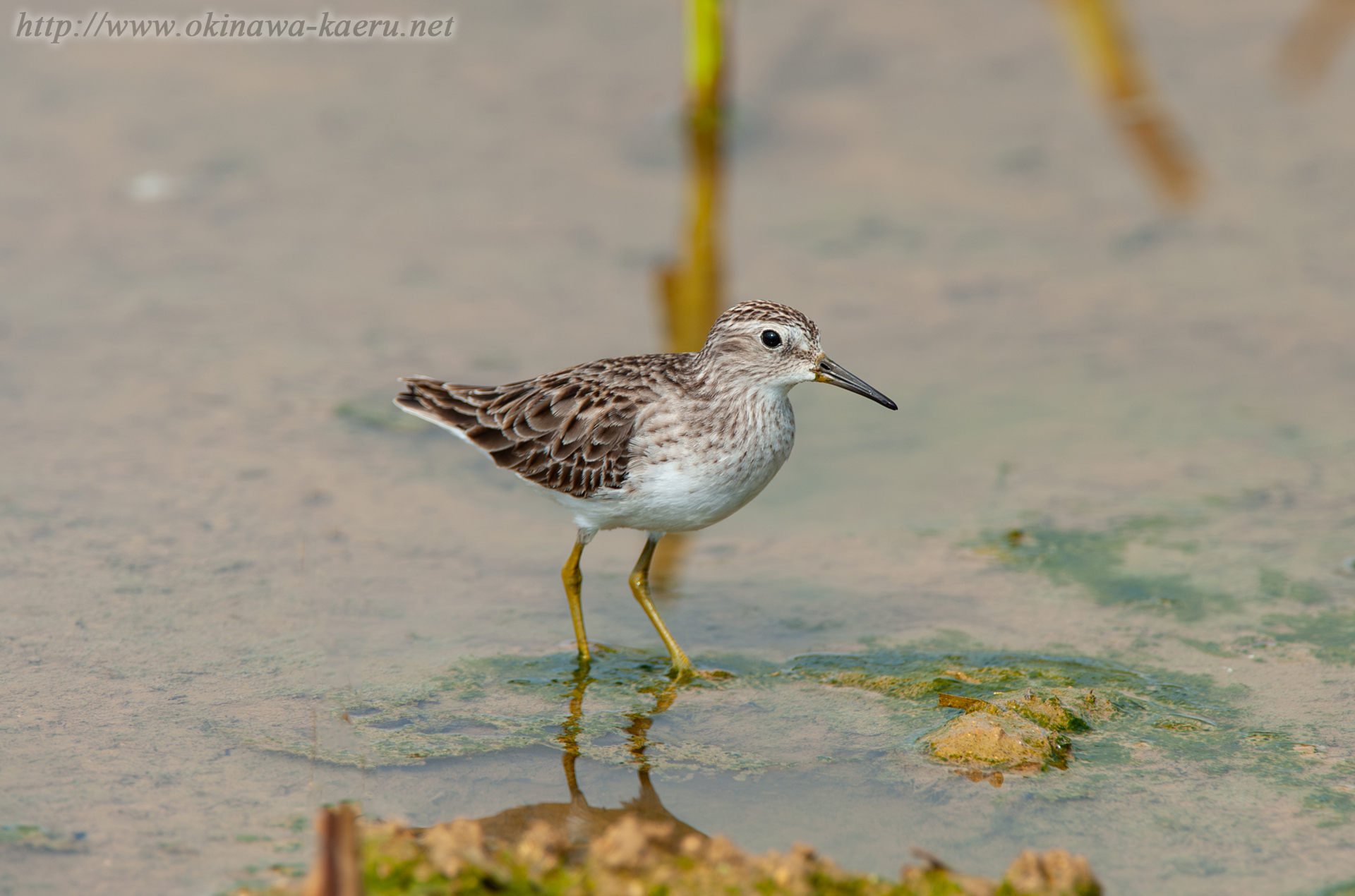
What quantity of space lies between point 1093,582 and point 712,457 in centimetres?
222

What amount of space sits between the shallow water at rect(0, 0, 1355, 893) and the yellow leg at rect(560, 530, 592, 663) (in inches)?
7.5

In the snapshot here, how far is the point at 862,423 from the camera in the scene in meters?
9.38

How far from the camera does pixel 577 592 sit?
734 cm

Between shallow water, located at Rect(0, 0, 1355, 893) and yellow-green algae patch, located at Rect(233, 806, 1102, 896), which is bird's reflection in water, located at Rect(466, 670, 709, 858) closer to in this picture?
shallow water, located at Rect(0, 0, 1355, 893)

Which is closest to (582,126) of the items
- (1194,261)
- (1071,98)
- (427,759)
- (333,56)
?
(333,56)

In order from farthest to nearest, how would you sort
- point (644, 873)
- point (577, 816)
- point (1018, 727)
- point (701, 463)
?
point (701, 463) → point (1018, 727) → point (577, 816) → point (644, 873)

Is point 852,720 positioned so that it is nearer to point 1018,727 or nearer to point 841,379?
point 1018,727

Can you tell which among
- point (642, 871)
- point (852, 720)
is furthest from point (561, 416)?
point (642, 871)

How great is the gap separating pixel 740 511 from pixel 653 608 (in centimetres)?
148

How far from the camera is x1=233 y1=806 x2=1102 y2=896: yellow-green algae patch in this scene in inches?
183

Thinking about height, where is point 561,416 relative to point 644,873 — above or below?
above

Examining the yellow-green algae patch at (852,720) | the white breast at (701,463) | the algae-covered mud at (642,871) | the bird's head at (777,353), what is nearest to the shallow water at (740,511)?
the yellow-green algae patch at (852,720)

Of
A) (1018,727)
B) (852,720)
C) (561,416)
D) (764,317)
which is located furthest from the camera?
(561,416)

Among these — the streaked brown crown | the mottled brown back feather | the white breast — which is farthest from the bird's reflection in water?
the streaked brown crown
